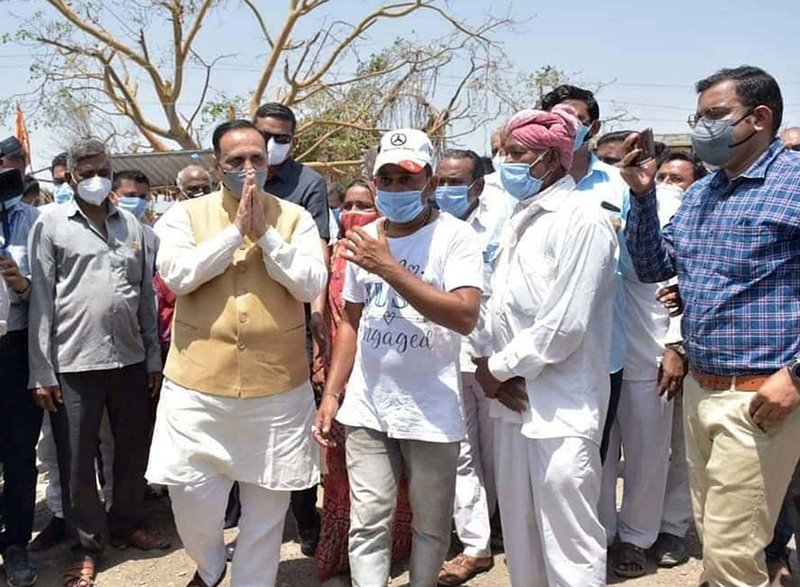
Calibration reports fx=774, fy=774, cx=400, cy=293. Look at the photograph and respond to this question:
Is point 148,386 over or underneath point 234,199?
underneath

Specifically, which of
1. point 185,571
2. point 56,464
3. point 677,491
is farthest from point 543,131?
point 56,464

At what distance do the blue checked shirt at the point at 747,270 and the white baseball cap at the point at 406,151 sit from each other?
99cm

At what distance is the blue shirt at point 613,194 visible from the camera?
3.60 metres

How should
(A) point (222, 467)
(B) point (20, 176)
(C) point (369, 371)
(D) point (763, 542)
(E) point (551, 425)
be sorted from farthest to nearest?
(B) point (20, 176) < (A) point (222, 467) < (C) point (369, 371) < (E) point (551, 425) < (D) point (763, 542)

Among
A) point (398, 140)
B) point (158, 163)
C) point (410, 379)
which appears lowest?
point (410, 379)

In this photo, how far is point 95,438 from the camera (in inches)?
153

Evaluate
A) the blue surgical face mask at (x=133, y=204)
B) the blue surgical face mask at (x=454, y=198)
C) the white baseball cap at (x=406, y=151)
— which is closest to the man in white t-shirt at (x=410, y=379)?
the white baseball cap at (x=406, y=151)

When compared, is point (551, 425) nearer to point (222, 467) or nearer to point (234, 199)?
point (222, 467)

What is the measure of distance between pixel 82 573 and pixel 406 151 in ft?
8.66

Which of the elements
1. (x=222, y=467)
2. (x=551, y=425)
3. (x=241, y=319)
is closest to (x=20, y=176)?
(x=241, y=319)

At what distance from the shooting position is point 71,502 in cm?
385

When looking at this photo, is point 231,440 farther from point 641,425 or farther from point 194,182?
point 194,182

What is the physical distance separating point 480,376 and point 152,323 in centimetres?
194

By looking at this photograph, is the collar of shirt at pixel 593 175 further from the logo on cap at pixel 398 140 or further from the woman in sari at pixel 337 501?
the logo on cap at pixel 398 140
